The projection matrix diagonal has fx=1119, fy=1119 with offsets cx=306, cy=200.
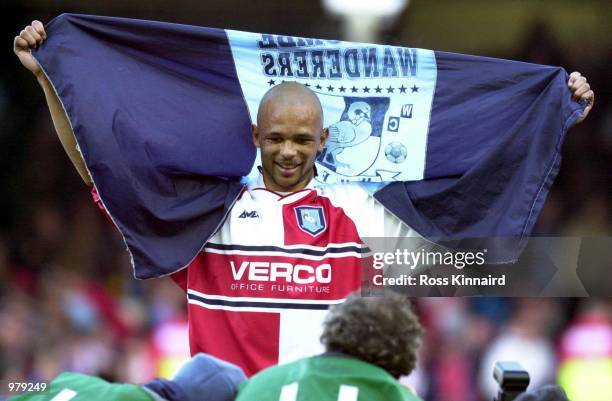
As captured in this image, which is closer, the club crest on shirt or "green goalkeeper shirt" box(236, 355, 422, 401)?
"green goalkeeper shirt" box(236, 355, 422, 401)

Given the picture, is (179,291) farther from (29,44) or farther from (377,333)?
(377,333)

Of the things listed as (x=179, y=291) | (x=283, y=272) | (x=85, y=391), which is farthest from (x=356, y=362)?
(x=179, y=291)

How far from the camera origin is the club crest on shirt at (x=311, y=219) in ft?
11.7

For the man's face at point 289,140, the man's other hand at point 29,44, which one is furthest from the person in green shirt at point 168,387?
the man's other hand at point 29,44

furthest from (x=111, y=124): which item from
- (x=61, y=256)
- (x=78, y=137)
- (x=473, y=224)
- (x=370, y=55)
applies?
(x=61, y=256)

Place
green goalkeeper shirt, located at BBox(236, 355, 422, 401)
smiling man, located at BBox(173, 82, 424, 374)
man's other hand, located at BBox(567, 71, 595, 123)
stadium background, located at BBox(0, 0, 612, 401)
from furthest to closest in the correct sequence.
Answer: stadium background, located at BBox(0, 0, 612, 401) < man's other hand, located at BBox(567, 71, 595, 123) < smiling man, located at BBox(173, 82, 424, 374) < green goalkeeper shirt, located at BBox(236, 355, 422, 401)

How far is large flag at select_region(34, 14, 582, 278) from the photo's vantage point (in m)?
3.55

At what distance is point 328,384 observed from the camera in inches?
97.7

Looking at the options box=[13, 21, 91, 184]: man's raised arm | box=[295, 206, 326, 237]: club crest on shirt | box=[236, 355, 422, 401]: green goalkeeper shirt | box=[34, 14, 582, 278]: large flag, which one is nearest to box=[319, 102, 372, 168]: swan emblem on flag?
box=[34, 14, 582, 278]: large flag

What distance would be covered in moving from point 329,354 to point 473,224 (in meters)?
1.30

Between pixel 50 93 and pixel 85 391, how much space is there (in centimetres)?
137

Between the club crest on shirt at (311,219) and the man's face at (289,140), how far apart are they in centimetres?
9

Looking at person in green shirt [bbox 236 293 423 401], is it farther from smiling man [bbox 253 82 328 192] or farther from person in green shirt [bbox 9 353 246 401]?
smiling man [bbox 253 82 328 192]
